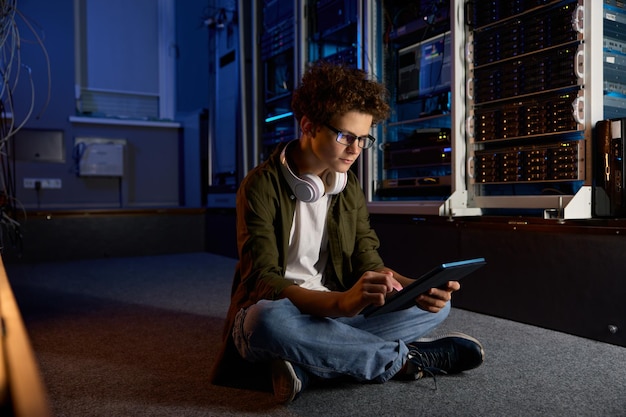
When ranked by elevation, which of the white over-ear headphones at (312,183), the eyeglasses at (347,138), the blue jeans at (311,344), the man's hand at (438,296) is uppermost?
the eyeglasses at (347,138)

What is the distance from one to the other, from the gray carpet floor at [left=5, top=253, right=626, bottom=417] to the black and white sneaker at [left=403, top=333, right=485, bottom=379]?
28 millimetres

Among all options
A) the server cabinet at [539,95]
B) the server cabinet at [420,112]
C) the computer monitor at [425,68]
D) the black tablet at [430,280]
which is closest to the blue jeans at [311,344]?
the black tablet at [430,280]

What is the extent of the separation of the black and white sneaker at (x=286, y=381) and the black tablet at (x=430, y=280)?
23 centimetres

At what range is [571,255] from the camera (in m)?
1.96

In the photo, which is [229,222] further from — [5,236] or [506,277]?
[506,277]

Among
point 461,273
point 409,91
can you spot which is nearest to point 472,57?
point 409,91

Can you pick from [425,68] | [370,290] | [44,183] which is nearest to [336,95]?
[370,290]

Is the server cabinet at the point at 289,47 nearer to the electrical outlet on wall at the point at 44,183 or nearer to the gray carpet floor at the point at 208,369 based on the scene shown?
the gray carpet floor at the point at 208,369

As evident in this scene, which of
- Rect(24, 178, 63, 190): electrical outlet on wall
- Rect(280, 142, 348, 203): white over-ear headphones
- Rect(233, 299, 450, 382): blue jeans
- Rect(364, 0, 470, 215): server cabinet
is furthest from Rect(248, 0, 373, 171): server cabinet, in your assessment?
Rect(24, 178, 63, 190): electrical outlet on wall

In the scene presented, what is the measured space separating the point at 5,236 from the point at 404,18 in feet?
10.6

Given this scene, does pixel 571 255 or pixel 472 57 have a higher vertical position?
pixel 472 57

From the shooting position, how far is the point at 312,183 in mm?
1370

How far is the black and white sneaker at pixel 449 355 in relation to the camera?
1.49 m

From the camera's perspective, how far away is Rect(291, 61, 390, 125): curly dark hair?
4.37 ft
